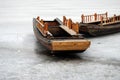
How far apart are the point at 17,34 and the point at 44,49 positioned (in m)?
4.80

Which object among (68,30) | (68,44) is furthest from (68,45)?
(68,30)

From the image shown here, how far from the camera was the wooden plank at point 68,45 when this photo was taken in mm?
12141

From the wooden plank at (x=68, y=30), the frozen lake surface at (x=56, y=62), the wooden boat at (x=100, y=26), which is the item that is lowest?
the frozen lake surface at (x=56, y=62)

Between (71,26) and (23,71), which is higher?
(71,26)

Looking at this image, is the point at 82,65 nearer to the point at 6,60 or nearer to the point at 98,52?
the point at 98,52

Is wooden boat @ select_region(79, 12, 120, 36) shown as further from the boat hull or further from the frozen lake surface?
the boat hull

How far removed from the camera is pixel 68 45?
39.9 ft

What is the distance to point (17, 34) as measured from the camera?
1872 cm

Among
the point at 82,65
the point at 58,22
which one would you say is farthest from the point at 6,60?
the point at 58,22

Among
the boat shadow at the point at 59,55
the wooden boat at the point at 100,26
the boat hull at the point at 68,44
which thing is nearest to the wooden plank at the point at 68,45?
the boat hull at the point at 68,44

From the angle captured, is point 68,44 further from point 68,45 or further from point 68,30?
point 68,30

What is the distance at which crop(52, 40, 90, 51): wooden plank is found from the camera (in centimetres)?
1214

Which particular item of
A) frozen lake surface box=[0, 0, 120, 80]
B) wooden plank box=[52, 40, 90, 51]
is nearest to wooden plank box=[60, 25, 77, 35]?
frozen lake surface box=[0, 0, 120, 80]

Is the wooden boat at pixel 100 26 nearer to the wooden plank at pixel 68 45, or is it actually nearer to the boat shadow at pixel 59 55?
the boat shadow at pixel 59 55
